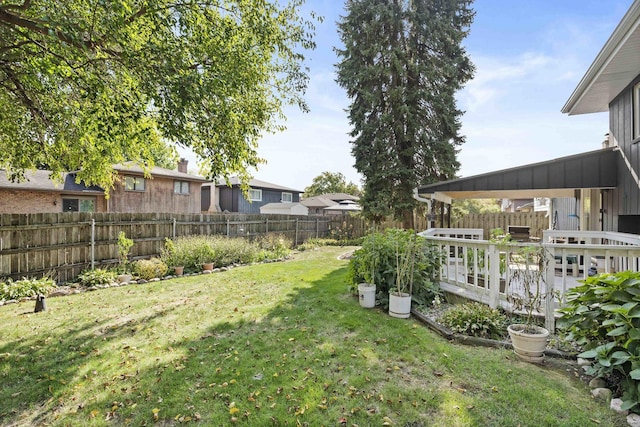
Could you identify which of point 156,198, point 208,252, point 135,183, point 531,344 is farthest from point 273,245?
point 531,344

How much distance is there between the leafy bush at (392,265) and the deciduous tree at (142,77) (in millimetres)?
2727

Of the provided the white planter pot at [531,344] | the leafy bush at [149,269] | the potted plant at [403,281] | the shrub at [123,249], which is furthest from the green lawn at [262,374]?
the shrub at [123,249]

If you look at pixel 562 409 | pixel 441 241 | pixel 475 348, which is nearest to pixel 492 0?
pixel 441 241

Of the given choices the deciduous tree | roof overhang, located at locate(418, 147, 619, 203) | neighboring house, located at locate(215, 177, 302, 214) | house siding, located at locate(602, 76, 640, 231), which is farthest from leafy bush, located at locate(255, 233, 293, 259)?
neighboring house, located at locate(215, 177, 302, 214)

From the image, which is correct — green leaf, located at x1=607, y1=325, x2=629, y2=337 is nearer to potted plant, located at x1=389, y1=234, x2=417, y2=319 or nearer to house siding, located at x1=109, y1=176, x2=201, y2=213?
potted plant, located at x1=389, y1=234, x2=417, y2=319

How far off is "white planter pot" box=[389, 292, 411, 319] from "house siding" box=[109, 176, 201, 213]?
16.3m

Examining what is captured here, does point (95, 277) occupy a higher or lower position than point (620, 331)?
lower

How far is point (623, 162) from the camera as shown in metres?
5.91

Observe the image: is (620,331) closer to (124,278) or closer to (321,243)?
(124,278)

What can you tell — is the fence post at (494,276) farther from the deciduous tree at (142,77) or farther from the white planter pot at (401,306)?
the deciduous tree at (142,77)

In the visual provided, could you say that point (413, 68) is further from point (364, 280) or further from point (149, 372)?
point (149, 372)

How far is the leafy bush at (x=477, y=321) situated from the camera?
13.3ft

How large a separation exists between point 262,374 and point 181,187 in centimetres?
1907

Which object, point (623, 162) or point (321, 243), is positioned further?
point (321, 243)
